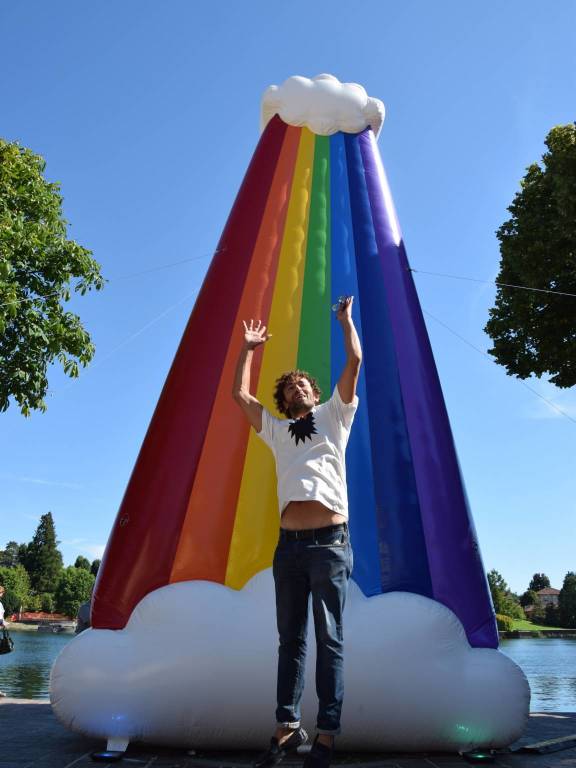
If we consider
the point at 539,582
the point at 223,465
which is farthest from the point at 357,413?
the point at 539,582

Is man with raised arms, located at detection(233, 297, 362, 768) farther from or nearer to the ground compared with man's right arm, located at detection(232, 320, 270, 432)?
nearer to the ground

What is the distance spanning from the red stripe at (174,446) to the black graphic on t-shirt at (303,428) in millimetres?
1201

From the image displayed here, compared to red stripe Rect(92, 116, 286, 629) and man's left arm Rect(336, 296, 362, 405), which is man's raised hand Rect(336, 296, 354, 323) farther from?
red stripe Rect(92, 116, 286, 629)

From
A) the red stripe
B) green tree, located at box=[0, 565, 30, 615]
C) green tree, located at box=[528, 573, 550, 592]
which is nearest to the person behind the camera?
the red stripe

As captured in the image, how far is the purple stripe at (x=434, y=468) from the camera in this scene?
10.4 ft

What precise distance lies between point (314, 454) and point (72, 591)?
187ft

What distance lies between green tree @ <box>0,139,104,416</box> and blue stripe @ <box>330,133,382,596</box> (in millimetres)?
4455

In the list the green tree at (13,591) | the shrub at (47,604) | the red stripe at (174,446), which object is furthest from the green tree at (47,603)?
the red stripe at (174,446)

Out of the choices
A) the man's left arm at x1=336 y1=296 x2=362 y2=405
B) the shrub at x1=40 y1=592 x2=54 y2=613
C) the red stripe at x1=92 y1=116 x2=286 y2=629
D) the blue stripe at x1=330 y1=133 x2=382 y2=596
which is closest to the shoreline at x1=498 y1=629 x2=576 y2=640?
the shrub at x1=40 y1=592 x2=54 y2=613

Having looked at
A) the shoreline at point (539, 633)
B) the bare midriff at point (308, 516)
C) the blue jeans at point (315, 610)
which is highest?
the bare midriff at point (308, 516)

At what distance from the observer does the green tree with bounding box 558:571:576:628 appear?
5244cm

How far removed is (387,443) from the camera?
11.1ft

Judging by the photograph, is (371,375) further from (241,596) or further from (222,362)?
(241,596)

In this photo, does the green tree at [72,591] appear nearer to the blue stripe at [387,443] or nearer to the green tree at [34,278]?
the green tree at [34,278]
